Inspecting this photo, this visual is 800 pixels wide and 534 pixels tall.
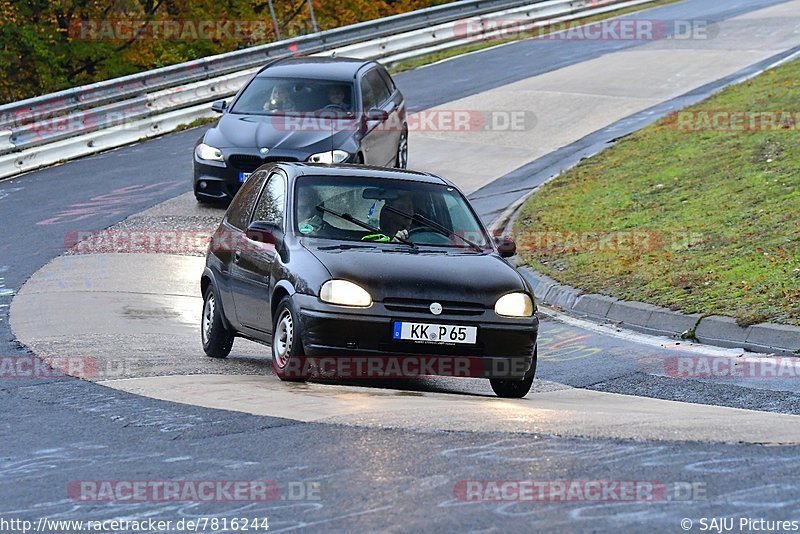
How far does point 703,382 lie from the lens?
1029 cm

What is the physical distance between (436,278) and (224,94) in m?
19.0

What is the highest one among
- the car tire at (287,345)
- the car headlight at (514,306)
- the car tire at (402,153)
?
the car headlight at (514,306)

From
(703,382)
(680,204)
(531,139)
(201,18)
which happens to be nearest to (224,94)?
(531,139)

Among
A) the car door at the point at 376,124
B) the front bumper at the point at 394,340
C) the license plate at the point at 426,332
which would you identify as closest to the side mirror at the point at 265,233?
the front bumper at the point at 394,340

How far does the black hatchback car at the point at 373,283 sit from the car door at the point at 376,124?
743 centimetres

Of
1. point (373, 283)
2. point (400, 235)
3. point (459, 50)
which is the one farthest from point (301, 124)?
point (459, 50)

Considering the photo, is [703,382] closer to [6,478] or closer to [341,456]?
[341,456]

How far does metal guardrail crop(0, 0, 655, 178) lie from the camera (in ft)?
75.3

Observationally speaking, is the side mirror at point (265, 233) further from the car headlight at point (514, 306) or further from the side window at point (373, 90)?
the side window at point (373, 90)

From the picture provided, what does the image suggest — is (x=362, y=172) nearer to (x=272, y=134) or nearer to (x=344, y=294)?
(x=344, y=294)

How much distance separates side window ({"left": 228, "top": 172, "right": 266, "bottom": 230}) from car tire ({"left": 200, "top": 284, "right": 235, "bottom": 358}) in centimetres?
61

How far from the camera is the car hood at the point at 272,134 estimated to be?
1764cm

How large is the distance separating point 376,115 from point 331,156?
48.0 inches

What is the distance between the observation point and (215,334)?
11.2 meters
